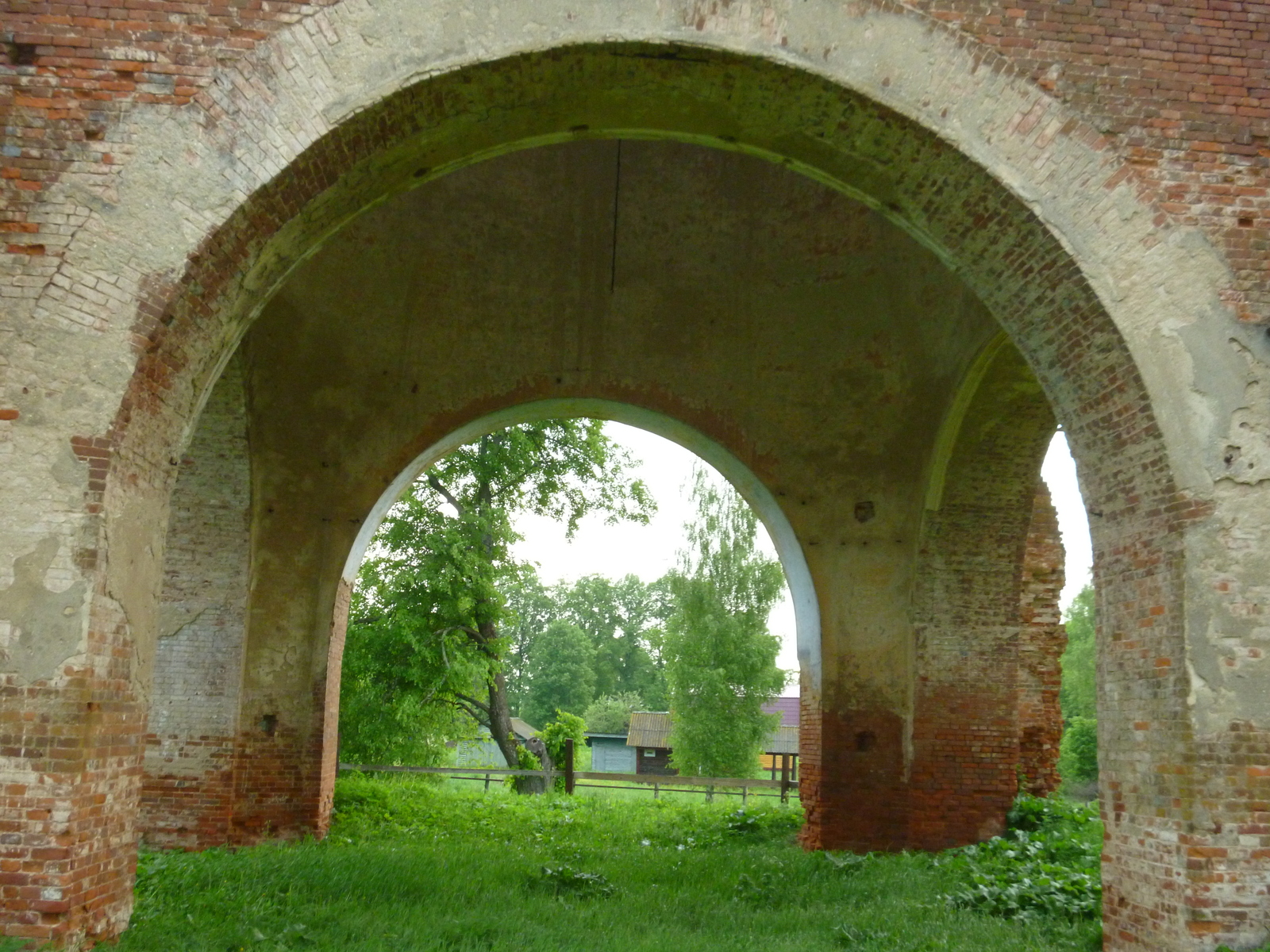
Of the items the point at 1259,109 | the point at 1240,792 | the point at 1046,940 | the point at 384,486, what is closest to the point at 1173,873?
the point at 1240,792

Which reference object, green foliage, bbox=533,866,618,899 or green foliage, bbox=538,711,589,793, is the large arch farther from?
green foliage, bbox=538,711,589,793

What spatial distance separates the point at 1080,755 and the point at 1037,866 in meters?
25.7

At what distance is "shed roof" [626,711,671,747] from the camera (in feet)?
137

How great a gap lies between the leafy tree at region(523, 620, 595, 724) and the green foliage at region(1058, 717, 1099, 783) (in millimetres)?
25818

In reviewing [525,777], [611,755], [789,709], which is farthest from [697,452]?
[611,755]

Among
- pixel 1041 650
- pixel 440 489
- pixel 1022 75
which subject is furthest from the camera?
pixel 440 489

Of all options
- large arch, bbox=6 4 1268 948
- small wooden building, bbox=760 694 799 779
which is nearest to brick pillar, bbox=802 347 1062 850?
large arch, bbox=6 4 1268 948

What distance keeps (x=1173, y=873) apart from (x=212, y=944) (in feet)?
17.3

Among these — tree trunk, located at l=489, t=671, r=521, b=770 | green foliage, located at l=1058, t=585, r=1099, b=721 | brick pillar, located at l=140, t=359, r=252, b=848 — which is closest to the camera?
brick pillar, located at l=140, t=359, r=252, b=848

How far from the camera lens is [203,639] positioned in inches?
423

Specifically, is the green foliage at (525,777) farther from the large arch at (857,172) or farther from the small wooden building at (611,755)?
the small wooden building at (611,755)

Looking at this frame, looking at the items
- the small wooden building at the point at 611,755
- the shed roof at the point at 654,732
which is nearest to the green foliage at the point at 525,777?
the shed roof at the point at 654,732

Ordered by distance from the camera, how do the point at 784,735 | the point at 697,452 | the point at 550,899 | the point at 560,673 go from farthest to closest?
the point at 560,673
the point at 784,735
the point at 697,452
the point at 550,899

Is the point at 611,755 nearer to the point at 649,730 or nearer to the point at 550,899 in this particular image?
the point at 649,730
